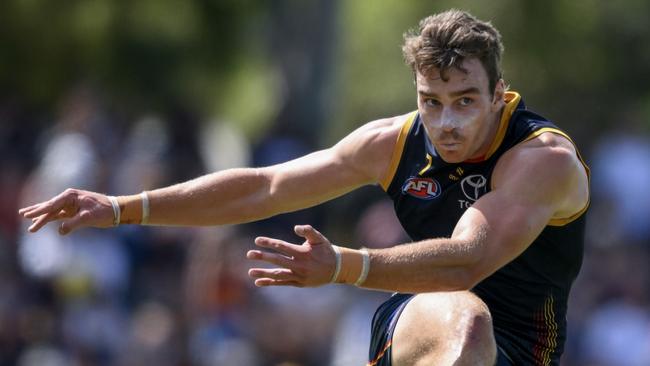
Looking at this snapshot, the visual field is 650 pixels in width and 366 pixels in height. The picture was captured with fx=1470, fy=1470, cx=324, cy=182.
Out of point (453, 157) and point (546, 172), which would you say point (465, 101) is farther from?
point (546, 172)

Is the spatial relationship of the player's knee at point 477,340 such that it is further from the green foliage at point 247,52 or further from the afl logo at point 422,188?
the green foliage at point 247,52

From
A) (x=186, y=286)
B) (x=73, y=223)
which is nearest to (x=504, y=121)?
(x=73, y=223)

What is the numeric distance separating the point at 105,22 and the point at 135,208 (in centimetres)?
863

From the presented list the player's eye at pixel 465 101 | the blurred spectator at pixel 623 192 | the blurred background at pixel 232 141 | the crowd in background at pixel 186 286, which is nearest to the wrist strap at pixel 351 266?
the player's eye at pixel 465 101

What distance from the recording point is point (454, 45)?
19.5ft

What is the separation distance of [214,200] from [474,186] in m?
1.20

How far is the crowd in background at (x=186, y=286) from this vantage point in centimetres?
1124

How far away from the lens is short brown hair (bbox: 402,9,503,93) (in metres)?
5.93

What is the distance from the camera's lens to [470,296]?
237 inches

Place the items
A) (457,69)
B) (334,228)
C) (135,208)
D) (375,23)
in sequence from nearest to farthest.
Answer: (457,69)
(135,208)
(334,228)
(375,23)

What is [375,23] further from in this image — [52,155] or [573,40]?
[52,155]

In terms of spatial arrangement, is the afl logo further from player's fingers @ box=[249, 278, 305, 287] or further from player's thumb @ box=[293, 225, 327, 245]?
player's fingers @ box=[249, 278, 305, 287]

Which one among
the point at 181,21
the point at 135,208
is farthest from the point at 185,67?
the point at 135,208

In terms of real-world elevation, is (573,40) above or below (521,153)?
below
